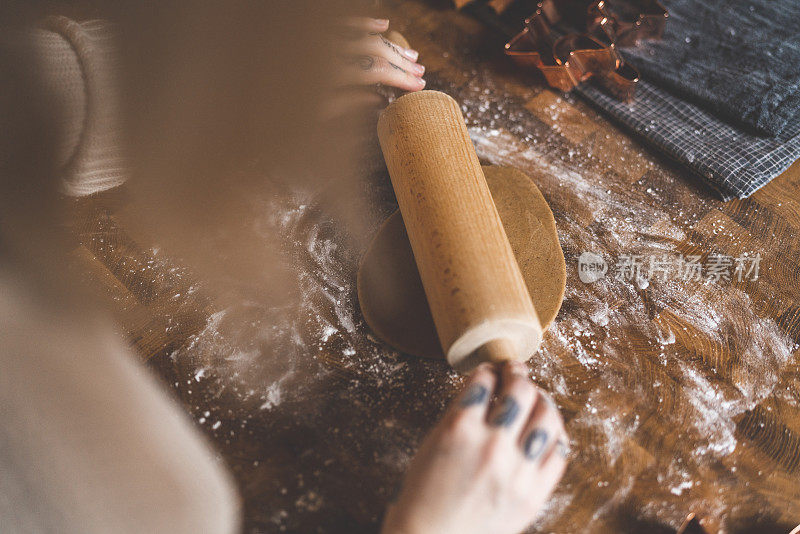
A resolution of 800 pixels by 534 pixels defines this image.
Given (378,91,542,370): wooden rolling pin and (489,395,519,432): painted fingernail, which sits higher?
(378,91,542,370): wooden rolling pin

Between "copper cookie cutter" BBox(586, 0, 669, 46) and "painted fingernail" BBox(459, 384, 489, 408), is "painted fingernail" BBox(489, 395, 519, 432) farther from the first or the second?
"copper cookie cutter" BBox(586, 0, 669, 46)

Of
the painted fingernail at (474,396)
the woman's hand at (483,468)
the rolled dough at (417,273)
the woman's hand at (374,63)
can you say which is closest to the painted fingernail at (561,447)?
the woman's hand at (483,468)

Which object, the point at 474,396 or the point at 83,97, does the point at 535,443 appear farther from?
the point at 83,97

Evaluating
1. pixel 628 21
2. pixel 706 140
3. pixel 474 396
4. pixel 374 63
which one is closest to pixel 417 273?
pixel 474 396

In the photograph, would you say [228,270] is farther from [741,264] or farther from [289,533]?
[741,264]

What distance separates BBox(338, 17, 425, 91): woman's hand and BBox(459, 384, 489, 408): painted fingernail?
74cm

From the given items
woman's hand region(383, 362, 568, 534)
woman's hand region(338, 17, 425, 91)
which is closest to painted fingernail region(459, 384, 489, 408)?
woman's hand region(383, 362, 568, 534)

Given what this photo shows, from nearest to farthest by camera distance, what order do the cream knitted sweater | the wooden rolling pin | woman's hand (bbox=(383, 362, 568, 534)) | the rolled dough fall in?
woman's hand (bbox=(383, 362, 568, 534)) → the wooden rolling pin → the rolled dough → the cream knitted sweater

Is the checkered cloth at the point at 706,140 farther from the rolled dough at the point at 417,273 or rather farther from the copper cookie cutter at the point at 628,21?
the rolled dough at the point at 417,273

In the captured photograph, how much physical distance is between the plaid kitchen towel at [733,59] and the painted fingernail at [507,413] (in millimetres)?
911

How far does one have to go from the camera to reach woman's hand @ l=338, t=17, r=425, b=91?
1.12m

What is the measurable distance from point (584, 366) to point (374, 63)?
777 millimetres

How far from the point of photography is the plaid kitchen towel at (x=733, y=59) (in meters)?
1.11

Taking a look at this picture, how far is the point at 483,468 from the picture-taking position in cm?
62
